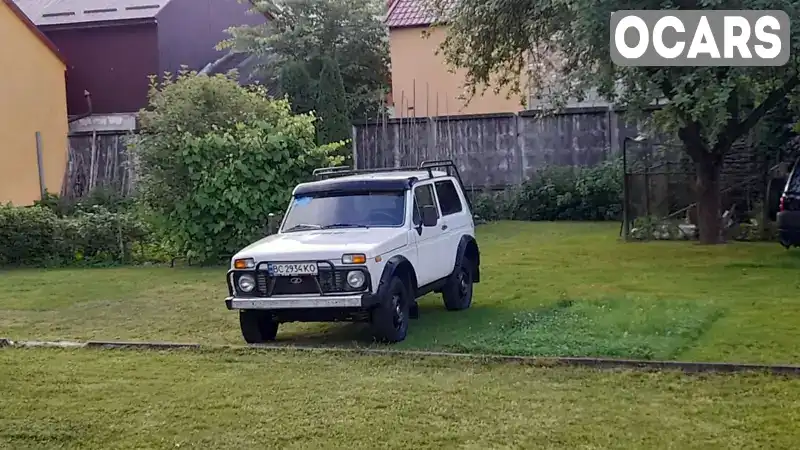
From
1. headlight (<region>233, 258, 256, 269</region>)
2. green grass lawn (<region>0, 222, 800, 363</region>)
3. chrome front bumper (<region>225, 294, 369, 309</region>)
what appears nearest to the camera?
green grass lawn (<region>0, 222, 800, 363</region>)

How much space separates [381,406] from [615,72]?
8.11m

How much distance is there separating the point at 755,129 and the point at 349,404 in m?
13.8

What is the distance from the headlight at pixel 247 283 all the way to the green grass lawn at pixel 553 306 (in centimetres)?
78

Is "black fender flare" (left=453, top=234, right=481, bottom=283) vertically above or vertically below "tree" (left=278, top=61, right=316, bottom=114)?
below

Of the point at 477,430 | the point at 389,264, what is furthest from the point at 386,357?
the point at 477,430

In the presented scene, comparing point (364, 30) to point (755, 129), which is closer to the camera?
point (755, 129)

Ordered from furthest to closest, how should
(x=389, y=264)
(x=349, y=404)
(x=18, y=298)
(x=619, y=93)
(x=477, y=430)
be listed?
1. (x=619, y=93)
2. (x=18, y=298)
3. (x=389, y=264)
4. (x=349, y=404)
5. (x=477, y=430)

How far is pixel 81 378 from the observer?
897cm

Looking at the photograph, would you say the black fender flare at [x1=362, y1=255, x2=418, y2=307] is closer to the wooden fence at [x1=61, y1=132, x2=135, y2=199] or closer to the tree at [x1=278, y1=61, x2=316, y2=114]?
the wooden fence at [x1=61, y1=132, x2=135, y2=199]

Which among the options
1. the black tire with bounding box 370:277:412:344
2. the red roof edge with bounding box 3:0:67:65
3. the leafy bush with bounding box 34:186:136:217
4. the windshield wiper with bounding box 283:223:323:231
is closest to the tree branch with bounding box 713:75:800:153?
the black tire with bounding box 370:277:412:344

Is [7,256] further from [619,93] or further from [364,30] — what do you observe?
[364,30]

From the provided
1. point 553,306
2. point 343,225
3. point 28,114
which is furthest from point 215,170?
point 28,114

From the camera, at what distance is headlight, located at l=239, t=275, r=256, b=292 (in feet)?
33.4

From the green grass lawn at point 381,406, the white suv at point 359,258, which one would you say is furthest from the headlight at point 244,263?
the green grass lawn at point 381,406
